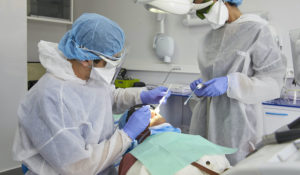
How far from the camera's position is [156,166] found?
83 cm

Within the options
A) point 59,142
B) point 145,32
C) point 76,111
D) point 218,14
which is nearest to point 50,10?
→ point 145,32

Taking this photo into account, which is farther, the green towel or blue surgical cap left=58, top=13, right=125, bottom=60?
blue surgical cap left=58, top=13, right=125, bottom=60

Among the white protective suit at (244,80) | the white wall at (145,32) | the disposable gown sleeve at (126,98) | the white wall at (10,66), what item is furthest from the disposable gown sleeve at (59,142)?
the white wall at (145,32)

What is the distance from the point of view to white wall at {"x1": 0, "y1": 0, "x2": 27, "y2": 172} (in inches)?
90.7

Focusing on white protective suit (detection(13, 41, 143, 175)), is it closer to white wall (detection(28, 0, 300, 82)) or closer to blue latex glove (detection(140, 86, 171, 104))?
blue latex glove (detection(140, 86, 171, 104))

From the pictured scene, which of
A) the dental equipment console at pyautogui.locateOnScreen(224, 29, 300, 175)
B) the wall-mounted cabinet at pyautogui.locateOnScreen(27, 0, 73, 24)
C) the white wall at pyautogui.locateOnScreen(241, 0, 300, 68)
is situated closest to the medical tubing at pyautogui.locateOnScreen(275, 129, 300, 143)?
the dental equipment console at pyautogui.locateOnScreen(224, 29, 300, 175)

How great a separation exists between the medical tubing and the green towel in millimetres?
382

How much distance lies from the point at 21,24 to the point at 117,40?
5.88 ft

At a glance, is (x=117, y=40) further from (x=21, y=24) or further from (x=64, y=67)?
(x=21, y=24)

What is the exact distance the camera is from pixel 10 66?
2.36m

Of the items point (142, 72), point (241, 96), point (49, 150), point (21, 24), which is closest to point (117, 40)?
point (49, 150)

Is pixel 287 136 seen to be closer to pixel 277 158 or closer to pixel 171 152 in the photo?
pixel 277 158

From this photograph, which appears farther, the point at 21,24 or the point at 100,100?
the point at 21,24

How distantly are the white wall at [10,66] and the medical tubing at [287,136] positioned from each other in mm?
2457
